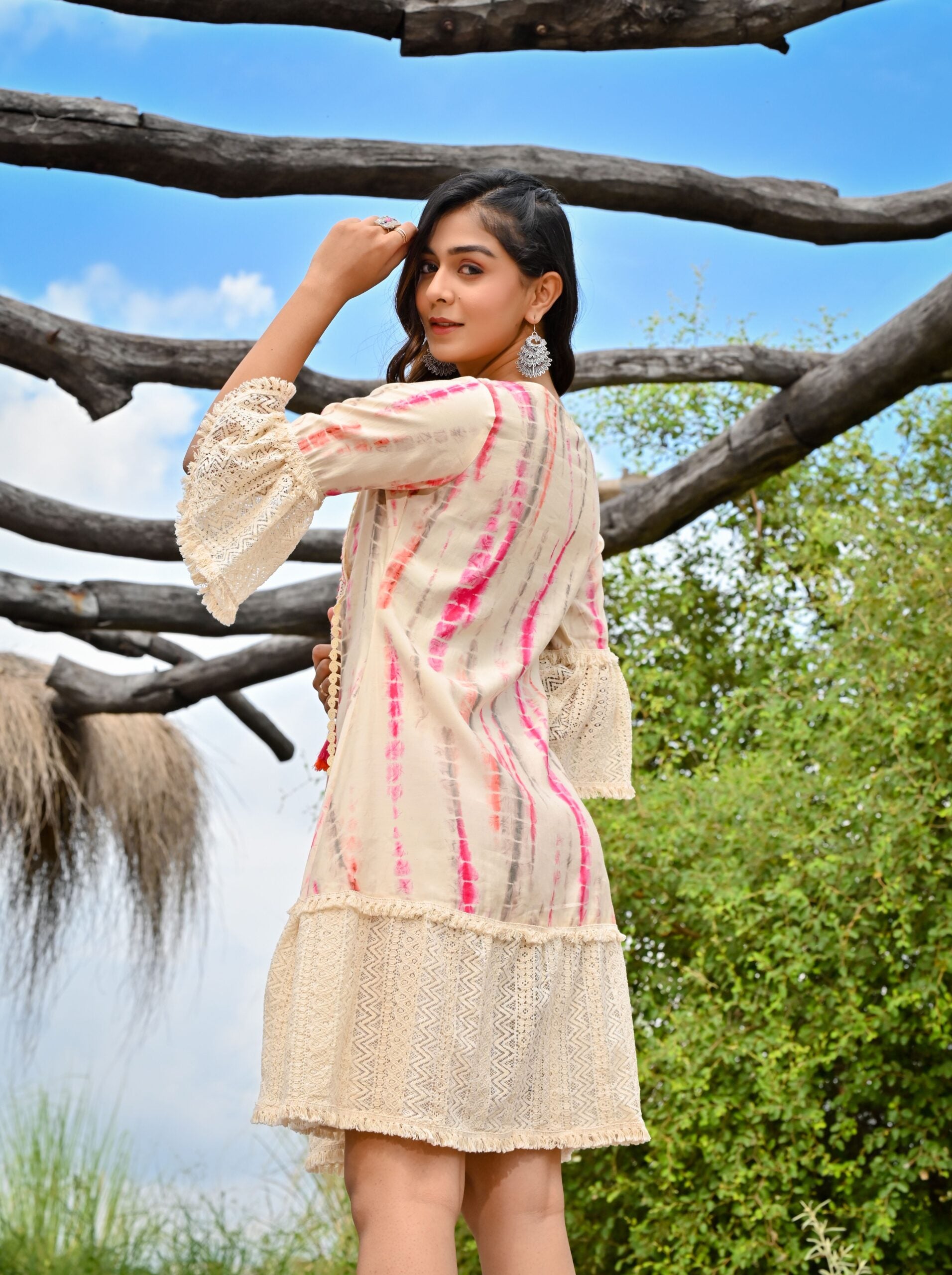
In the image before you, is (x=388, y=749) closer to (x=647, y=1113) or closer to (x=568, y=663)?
(x=568, y=663)

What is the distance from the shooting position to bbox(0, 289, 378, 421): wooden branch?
360cm

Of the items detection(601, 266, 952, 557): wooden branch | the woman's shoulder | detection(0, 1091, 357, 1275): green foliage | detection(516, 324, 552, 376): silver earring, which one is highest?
detection(601, 266, 952, 557): wooden branch

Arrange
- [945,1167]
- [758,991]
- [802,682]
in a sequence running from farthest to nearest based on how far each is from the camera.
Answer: [802,682]
[758,991]
[945,1167]

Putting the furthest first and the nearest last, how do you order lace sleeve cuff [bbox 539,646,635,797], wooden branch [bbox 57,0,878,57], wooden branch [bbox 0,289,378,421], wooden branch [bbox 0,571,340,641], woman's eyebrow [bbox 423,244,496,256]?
wooden branch [bbox 0,571,340,641] < wooden branch [bbox 0,289,378,421] < wooden branch [bbox 57,0,878,57] < lace sleeve cuff [bbox 539,646,635,797] < woman's eyebrow [bbox 423,244,496,256]

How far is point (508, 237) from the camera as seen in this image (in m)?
1.66

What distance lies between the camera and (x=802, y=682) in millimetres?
4453

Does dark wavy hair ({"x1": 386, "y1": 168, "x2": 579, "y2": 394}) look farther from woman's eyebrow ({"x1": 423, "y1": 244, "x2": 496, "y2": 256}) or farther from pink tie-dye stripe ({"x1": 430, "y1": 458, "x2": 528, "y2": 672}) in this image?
pink tie-dye stripe ({"x1": 430, "y1": 458, "x2": 528, "y2": 672})

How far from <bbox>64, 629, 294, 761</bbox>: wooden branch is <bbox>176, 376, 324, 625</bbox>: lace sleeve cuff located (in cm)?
370

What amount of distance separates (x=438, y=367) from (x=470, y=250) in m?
0.15

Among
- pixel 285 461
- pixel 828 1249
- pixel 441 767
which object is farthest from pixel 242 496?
pixel 828 1249

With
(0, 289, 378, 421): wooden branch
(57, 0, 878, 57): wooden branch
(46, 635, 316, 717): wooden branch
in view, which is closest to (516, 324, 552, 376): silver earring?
(57, 0, 878, 57): wooden branch

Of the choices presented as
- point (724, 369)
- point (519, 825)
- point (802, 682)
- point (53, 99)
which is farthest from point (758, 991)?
point (53, 99)

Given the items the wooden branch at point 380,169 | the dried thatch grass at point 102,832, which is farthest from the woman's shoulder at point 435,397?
the dried thatch grass at point 102,832

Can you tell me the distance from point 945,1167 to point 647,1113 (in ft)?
2.47
